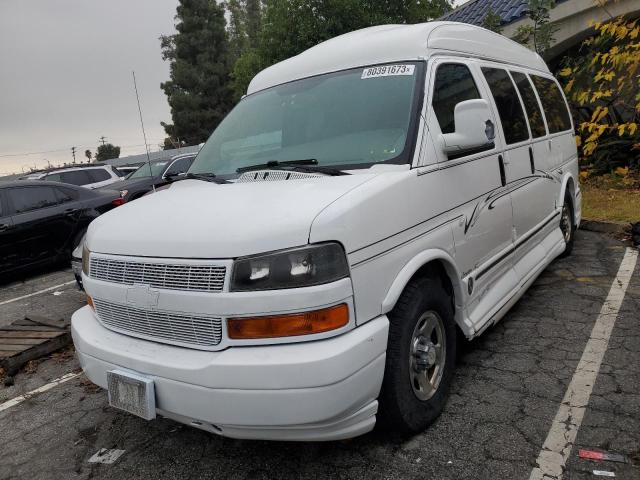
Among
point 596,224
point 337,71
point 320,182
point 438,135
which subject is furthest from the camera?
point 596,224

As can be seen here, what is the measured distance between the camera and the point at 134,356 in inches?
92.0

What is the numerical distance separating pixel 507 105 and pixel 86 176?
11.7m

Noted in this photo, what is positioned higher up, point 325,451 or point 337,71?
point 337,71

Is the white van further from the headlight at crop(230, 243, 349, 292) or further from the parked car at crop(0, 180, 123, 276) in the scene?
the parked car at crop(0, 180, 123, 276)

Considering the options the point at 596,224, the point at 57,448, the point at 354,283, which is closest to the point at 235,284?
the point at 354,283

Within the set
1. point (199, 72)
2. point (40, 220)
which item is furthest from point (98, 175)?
point (199, 72)

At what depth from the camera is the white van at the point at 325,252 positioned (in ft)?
6.77

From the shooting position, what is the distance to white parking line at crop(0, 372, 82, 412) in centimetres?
367

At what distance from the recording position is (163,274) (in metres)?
2.26

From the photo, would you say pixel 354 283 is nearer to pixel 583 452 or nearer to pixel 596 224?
pixel 583 452

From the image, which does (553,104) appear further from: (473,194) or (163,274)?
(163,274)

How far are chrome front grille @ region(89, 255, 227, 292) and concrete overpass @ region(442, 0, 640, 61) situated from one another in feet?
32.5

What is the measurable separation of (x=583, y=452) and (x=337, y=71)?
100 inches

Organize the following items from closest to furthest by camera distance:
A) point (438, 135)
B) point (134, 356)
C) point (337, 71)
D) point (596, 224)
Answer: point (134, 356) → point (438, 135) → point (337, 71) → point (596, 224)
